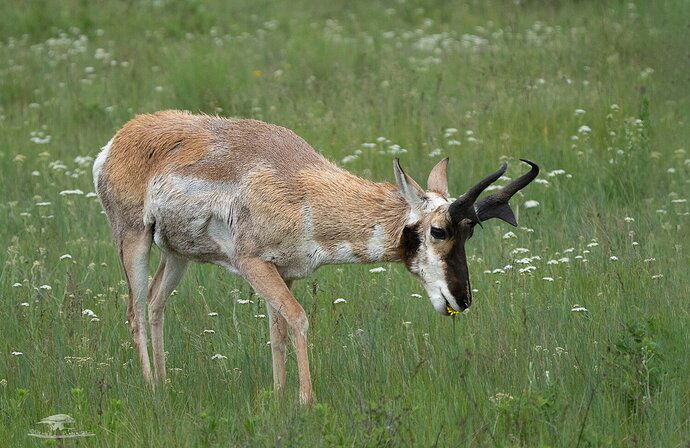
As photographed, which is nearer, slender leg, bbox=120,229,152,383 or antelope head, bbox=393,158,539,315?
antelope head, bbox=393,158,539,315

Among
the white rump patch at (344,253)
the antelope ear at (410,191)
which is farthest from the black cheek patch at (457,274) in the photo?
the white rump patch at (344,253)

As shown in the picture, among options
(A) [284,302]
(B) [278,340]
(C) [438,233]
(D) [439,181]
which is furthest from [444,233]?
(B) [278,340]

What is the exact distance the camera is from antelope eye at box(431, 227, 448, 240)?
667cm

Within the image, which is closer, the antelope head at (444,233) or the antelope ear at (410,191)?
the antelope head at (444,233)

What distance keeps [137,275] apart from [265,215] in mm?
1123

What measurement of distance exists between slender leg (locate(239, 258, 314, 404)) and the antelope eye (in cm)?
85

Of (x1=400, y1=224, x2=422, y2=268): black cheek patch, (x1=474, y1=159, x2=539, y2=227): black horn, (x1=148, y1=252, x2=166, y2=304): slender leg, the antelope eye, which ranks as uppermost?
(x1=474, y1=159, x2=539, y2=227): black horn

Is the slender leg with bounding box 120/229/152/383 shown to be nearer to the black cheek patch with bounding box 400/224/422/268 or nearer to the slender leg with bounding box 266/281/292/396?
the slender leg with bounding box 266/281/292/396

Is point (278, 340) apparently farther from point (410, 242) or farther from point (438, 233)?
point (438, 233)

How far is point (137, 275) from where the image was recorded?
7773mm

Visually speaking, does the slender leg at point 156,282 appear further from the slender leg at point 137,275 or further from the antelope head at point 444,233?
the antelope head at point 444,233

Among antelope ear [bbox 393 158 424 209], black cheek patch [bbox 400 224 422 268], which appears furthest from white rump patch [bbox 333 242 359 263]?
antelope ear [bbox 393 158 424 209]

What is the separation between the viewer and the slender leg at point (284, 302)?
6.73 metres

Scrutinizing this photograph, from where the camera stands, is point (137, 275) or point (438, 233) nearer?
point (438, 233)
